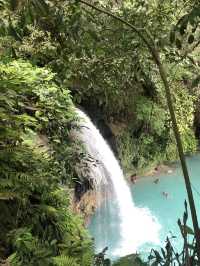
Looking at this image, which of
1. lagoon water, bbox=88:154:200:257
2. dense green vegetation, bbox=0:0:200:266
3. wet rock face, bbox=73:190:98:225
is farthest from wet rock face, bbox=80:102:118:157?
dense green vegetation, bbox=0:0:200:266

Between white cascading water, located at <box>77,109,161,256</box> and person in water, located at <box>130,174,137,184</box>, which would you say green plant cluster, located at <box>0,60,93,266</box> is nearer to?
white cascading water, located at <box>77,109,161,256</box>

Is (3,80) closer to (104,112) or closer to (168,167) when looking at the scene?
(104,112)

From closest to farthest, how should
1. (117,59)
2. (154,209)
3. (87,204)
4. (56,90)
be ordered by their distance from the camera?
(117,59)
(56,90)
(87,204)
(154,209)

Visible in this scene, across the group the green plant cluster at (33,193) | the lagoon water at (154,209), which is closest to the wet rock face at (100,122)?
the lagoon water at (154,209)

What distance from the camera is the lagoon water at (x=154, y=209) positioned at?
6078mm

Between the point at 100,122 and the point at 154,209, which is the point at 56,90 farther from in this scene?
the point at 100,122

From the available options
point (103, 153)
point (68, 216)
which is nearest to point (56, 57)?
point (68, 216)

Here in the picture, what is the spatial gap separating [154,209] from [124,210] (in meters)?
0.80

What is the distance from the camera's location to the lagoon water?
6078mm

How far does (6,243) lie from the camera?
2.93 metres

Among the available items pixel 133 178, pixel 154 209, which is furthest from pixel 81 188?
pixel 133 178

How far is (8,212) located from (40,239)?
27 centimetres

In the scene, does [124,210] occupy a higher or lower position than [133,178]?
lower

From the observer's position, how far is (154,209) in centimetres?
758
